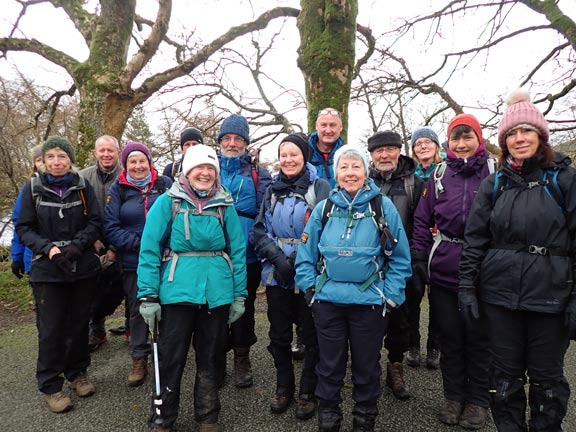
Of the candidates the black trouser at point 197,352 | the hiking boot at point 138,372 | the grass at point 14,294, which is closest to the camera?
the black trouser at point 197,352

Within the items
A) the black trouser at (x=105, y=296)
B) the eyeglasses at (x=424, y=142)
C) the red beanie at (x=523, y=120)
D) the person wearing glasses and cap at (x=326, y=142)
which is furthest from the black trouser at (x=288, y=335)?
the eyeglasses at (x=424, y=142)

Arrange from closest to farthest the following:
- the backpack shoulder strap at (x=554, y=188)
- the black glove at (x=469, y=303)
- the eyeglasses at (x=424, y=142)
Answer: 1. the backpack shoulder strap at (x=554, y=188)
2. the black glove at (x=469, y=303)
3. the eyeglasses at (x=424, y=142)

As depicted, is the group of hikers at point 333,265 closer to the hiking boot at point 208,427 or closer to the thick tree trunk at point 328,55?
the hiking boot at point 208,427

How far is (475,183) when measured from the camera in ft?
9.42

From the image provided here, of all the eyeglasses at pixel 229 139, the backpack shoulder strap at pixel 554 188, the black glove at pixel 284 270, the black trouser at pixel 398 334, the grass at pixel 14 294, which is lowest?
the grass at pixel 14 294

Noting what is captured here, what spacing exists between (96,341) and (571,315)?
4.76 metres

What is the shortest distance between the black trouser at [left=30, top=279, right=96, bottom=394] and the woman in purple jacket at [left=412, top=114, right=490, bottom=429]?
3041mm

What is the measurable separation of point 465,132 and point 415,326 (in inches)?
85.7

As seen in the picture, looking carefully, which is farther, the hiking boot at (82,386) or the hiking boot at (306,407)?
the hiking boot at (82,386)

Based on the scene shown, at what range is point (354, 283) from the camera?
2.61 m

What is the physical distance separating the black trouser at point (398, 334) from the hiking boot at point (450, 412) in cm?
56

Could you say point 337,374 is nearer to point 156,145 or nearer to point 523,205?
point 523,205

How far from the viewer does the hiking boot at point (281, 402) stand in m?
3.07

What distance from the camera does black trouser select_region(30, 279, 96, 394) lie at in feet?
10.6
